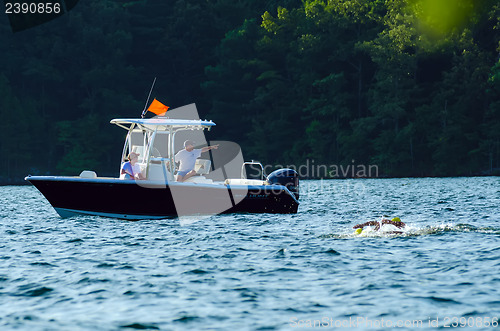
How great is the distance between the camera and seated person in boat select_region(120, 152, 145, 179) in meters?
18.8

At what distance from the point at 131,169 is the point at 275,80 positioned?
54.1m

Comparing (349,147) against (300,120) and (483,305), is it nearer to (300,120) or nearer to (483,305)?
(300,120)

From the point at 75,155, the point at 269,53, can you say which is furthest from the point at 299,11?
the point at 75,155

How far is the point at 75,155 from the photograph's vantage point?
238 feet

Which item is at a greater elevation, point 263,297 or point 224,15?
point 224,15

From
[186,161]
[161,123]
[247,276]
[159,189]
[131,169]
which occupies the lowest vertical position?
[247,276]

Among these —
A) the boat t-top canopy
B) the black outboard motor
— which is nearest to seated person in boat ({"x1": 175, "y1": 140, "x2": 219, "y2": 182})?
the boat t-top canopy

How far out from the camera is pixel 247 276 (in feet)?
37.8

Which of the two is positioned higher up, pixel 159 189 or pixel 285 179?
pixel 285 179

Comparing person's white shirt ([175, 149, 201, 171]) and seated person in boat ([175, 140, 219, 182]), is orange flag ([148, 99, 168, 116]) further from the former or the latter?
person's white shirt ([175, 149, 201, 171])

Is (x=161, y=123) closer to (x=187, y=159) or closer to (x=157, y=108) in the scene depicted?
(x=157, y=108)

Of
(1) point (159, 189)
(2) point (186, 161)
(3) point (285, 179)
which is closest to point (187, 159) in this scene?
(2) point (186, 161)

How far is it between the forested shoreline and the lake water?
44684 millimetres

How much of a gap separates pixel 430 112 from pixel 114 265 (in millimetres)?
53728
